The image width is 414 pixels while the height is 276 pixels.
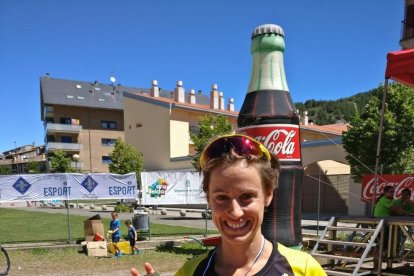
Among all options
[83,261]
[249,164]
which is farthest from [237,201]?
[83,261]

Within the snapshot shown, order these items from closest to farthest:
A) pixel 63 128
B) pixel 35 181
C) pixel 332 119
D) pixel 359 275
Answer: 1. pixel 359 275
2. pixel 35 181
3. pixel 63 128
4. pixel 332 119

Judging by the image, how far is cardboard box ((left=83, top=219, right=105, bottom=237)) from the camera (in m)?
13.3

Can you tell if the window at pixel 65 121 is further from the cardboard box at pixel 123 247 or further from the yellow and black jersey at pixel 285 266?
the yellow and black jersey at pixel 285 266

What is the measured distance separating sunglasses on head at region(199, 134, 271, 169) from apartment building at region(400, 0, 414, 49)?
1035 inches

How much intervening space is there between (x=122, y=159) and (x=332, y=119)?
306ft

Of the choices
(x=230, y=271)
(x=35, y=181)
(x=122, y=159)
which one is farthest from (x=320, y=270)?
(x=122, y=159)

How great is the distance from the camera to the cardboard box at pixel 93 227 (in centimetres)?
1327

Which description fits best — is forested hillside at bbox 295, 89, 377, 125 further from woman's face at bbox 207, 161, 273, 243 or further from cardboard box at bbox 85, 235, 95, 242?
woman's face at bbox 207, 161, 273, 243

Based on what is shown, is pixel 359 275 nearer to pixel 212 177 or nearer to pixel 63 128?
pixel 212 177

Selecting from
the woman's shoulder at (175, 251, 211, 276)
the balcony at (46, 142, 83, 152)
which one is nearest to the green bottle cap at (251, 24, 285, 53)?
the woman's shoulder at (175, 251, 211, 276)

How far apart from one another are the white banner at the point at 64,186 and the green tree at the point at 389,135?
11.2 metres

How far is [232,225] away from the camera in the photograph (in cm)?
168

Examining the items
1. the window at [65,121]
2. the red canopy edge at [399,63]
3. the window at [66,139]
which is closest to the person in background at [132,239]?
the red canopy edge at [399,63]

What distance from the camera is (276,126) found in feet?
25.5
